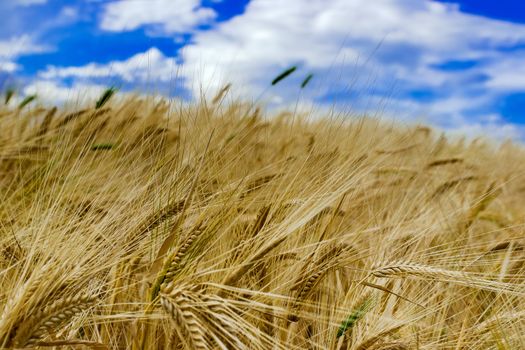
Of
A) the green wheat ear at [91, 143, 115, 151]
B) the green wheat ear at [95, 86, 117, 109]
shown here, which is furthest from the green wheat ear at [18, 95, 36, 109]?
the green wheat ear at [91, 143, 115, 151]

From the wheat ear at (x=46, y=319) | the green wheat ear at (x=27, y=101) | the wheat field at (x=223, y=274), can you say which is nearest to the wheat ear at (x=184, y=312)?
the wheat field at (x=223, y=274)

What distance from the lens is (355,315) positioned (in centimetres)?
152

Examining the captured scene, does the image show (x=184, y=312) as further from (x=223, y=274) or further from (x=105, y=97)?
(x=105, y=97)

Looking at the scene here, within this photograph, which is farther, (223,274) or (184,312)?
(223,274)

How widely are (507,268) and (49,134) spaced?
206 cm

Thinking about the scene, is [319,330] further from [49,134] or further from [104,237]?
[49,134]

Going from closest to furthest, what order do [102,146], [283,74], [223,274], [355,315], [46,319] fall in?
1. [46,319]
2. [355,315]
3. [223,274]
4. [102,146]
5. [283,74]

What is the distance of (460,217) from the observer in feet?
7.59

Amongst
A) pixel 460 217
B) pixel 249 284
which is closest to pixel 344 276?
pixel 249 284

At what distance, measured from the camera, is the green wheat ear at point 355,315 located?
1.51m

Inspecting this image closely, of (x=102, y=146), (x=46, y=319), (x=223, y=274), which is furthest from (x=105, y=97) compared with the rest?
(x=46, y=319)

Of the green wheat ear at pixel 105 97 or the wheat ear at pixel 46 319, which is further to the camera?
the green wheat ear at pixel 105 97

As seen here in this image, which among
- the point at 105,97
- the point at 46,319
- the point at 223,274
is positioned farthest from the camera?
the point at 105,97

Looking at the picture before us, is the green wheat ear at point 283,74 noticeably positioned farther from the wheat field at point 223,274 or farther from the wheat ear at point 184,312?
the wheat ear at point 184,312
